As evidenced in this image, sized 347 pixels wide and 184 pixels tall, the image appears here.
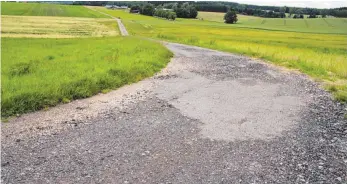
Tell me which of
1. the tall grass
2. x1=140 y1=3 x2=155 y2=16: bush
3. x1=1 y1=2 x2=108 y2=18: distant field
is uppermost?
x1=140 y1=3 x2=155 y2=16: bush

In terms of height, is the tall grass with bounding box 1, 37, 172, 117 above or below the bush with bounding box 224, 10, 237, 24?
below

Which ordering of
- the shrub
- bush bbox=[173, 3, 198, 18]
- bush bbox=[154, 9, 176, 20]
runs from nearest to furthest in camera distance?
the shrub → bush bbox=[154, 9, 176, 20] → bush bbox=[173, 3, 198, 18]

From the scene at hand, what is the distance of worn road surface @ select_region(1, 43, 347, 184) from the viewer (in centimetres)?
663

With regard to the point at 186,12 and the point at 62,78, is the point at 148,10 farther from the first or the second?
the point at 62,78

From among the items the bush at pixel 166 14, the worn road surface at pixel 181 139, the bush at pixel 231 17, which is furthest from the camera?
the bush at pixel 166 14

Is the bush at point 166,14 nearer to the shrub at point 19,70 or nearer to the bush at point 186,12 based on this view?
the bush at point 186,12

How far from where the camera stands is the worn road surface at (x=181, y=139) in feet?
21.8

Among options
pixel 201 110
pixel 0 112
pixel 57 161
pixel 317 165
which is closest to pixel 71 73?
pixel 0 112

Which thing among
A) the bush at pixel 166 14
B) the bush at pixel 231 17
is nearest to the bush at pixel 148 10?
the bush at pixel 166 14

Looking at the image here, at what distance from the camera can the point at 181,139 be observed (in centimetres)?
841

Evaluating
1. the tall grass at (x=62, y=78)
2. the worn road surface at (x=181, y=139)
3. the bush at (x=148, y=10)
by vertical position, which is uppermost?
the bush at (x=148, y=10)

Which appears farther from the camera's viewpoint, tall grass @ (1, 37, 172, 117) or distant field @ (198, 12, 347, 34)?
distant field @ (198, 12, 347, 34)

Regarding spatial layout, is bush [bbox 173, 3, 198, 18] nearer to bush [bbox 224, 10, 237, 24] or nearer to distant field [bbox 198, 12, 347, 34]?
distant field [bbox 198, 12, 347, 34]

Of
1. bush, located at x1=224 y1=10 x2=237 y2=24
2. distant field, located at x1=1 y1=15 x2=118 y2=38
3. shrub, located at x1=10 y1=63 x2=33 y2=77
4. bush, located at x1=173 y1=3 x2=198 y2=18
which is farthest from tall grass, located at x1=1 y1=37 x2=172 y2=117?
bush, located at x1=173 y1=3 x2=198 y2=18
